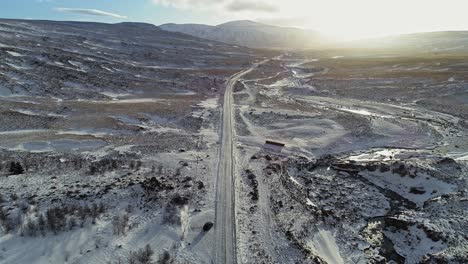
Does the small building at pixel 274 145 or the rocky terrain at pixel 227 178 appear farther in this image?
the small building at pixel 274 145

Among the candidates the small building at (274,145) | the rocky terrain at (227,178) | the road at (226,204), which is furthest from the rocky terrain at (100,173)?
the small building at (274,145)

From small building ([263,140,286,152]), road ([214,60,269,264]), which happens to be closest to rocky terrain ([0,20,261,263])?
road ([214,60,269,264])

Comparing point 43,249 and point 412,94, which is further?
point 412,94

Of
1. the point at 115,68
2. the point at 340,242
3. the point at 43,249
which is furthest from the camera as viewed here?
the point at 115,68

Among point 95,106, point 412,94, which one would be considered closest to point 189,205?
point 95,106

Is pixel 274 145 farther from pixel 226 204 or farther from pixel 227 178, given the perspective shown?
pixel 226 204

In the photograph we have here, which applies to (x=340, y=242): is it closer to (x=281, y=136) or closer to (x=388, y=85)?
(x=281, y=136)

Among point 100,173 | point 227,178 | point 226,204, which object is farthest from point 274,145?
point 100,173

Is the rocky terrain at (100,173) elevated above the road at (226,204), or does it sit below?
above

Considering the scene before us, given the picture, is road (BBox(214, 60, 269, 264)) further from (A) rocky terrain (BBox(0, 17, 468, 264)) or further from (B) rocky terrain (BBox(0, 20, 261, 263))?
(B) rocky terrain (BBox(0, 20, 261, 263))

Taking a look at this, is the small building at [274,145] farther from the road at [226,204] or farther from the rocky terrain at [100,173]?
the rocky terrain at [100,173]
